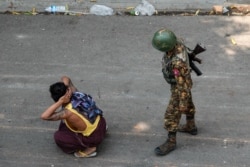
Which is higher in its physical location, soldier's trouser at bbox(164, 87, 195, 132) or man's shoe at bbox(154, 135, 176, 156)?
soldier's trouser at bbox(164, 87, 195, 132)

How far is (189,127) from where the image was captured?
5551mm

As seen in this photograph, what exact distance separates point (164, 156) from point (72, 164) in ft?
3.27

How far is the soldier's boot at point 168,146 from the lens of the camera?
527cm

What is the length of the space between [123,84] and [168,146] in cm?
160

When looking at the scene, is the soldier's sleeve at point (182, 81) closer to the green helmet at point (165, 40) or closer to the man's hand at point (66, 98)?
the green helmet at point (165, 40)

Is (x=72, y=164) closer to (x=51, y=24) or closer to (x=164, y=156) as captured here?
(x=164, y=156)

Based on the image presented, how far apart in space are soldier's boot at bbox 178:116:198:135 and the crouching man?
2.97ft

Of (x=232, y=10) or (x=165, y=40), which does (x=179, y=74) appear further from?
(x=232, y=10)

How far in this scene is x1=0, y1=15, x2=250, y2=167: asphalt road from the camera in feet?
17.6

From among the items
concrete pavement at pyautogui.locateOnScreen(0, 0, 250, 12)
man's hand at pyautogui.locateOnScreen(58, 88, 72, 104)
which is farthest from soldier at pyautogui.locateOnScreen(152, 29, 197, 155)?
concrete pavement at pyautogui.locateOnScreen(0, 0, 250, 12)

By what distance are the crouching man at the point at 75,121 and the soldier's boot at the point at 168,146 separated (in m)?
0.64

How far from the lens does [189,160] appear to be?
5.20 m

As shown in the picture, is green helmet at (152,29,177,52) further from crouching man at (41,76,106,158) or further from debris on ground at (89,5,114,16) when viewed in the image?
debris on ground at (89,5,114,16)

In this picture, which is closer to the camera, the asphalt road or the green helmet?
the green helmet
